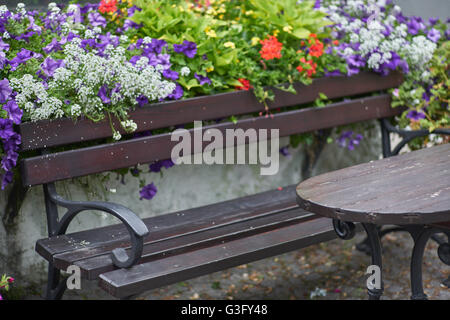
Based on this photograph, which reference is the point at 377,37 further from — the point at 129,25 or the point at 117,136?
the point at 117,136

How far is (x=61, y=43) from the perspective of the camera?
306cm

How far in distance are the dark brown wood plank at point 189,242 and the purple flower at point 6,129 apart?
1.74 ft

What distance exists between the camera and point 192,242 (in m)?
2.89

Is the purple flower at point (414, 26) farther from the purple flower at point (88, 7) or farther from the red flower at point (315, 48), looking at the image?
the purple flower at point (88, 7)

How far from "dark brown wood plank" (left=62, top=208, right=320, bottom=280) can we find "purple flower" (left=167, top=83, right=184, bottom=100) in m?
0.67

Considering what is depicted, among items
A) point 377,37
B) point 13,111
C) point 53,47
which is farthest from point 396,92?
point 13,111

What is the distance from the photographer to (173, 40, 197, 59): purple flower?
10.9 ft

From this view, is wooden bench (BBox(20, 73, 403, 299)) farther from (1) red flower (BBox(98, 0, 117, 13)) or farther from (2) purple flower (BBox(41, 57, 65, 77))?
(1) red flower (BBox(98, 0, 117, 13))

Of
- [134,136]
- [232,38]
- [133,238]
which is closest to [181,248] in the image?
[133,238]

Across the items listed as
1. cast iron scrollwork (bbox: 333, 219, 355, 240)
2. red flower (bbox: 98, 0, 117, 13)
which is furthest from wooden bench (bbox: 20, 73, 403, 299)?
red flower (bbox: 98, 0, 117, 13)

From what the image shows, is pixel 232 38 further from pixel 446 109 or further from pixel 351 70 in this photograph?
pixel 446 109

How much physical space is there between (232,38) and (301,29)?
38cm

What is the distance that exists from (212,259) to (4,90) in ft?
3.58

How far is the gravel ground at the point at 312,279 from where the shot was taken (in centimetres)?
363
